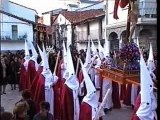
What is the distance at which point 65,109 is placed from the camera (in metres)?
8.23

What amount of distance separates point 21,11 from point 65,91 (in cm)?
3672

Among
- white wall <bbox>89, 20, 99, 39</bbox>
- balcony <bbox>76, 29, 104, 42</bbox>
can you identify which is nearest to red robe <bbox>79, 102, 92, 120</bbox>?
balcony <bbox>76, 29, 104, 42</bbox>

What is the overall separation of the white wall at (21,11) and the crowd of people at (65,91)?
28597mm

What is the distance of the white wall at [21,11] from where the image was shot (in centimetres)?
4272

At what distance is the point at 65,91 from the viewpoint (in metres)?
8.15

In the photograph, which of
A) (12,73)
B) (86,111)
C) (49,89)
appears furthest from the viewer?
(12,73)

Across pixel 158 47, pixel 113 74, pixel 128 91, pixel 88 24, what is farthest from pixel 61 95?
pixel 88 24

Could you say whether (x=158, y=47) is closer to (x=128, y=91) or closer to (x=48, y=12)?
(x=128, y=91)

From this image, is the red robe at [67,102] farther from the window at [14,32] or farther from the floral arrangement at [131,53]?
the window at [14,32]

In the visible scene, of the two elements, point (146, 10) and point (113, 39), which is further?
point (113, 39)

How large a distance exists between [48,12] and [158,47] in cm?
5044

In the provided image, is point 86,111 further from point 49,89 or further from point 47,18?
point 47,18

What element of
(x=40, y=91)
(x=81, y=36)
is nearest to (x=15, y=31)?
(x=81, y=36)

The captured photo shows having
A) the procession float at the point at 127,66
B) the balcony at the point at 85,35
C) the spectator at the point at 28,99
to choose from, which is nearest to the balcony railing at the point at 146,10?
the balcony at the point at 85,35
